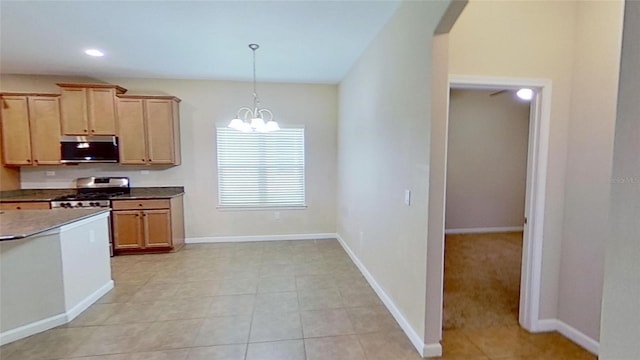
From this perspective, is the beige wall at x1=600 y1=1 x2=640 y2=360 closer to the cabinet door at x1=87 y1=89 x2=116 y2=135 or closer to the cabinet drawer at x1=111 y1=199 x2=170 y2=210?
the cabinet drawer at x1=111 y1=199 x2=170 y2=210

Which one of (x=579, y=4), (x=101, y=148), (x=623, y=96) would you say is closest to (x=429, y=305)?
(x=623, y=96)

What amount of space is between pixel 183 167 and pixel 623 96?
18.0 ft

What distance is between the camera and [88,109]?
4.67 meters

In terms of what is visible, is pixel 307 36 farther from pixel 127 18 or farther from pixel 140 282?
pixel 140 282

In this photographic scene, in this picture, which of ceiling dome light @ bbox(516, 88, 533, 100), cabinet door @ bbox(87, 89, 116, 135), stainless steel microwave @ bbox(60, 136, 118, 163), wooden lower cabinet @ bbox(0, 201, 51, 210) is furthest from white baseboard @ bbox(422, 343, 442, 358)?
wooden lower cabinet @ bbox(0, 201, 51, 210)

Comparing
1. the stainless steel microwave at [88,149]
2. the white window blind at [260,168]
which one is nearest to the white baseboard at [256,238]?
the white window blind at [260,168]

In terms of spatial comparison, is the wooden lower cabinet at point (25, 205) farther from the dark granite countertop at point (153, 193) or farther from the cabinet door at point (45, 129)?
the dark granite countertop at point (153, 193)

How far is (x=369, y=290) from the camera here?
3.46m

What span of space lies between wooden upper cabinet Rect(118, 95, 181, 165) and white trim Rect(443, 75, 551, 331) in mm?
4264

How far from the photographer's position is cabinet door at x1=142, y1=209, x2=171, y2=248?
4.67 m

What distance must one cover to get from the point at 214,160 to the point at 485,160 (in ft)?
17.1

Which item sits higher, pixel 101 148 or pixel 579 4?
pixel 579 4

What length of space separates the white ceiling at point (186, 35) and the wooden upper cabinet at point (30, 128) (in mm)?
471

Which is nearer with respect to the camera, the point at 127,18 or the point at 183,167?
the point at 127,18
